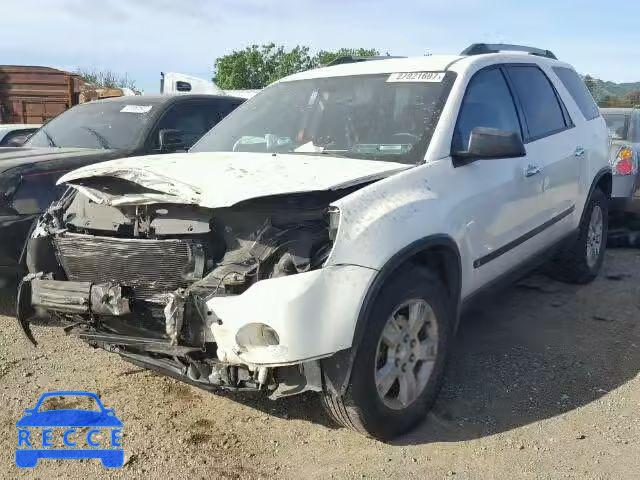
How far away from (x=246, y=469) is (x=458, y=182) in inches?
71.5

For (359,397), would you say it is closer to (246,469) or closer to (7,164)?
(246,469)

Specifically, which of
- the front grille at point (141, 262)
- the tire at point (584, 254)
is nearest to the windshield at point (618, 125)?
the tire at point (584, 254)

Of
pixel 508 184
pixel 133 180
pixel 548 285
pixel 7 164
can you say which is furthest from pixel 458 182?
pixel 7 164

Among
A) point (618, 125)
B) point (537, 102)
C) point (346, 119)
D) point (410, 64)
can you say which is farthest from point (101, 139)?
point (618, 125)

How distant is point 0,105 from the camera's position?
1368 cm

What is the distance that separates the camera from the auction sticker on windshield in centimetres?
379

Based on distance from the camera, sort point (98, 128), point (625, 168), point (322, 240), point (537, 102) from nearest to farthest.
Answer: point (322, 240) → point (537, 102) → point (98, 128) → point (625, 168)

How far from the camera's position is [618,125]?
7.66 meters

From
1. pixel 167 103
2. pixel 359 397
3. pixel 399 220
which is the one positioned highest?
pixel 167 103

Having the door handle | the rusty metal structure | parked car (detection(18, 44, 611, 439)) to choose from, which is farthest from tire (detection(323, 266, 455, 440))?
the rusty metal structure

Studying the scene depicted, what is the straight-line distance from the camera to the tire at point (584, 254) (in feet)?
17.4

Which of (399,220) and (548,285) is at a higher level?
(399,220)

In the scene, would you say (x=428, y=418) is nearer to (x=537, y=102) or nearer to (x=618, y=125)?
(x=537, y=102)

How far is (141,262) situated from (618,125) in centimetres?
663
